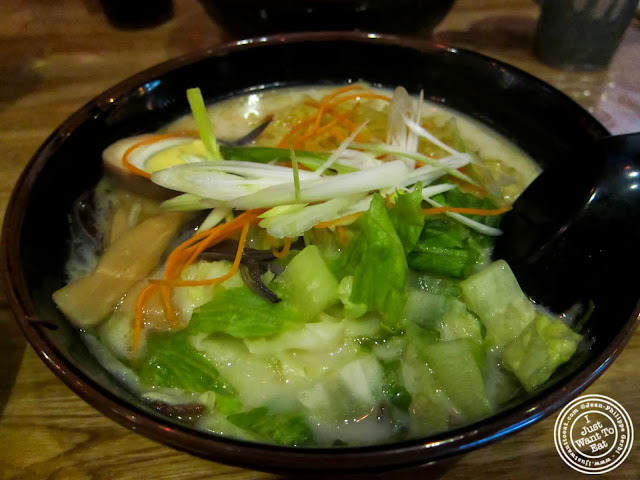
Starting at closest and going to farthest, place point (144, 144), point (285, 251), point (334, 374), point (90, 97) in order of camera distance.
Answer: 1. point (334, 374)
2. point (285, 251)
3. point (144, 144)
4. point (90, 97)

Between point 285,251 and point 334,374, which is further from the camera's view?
point 285,251

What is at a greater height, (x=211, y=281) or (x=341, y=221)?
(x=341, y=221)

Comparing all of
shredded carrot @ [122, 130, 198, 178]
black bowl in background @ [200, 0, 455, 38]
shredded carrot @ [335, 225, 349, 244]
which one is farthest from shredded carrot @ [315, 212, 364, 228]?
black bowl in background @ [200, 0, 455, 38]

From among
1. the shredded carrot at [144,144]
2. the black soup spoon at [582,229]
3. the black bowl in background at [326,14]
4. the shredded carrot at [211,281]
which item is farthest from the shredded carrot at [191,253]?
the black bowl in background at [326,14]

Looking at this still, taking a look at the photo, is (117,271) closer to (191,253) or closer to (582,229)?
(191,253)

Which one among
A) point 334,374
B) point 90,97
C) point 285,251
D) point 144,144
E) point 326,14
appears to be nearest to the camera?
point 334,374

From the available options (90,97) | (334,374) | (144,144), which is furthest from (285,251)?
(90,97)

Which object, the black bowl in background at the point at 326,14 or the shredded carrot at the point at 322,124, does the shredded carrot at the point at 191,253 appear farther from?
the black bowl in background at the point at 326,14

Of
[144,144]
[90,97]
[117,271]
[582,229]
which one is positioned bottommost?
[90,97]
